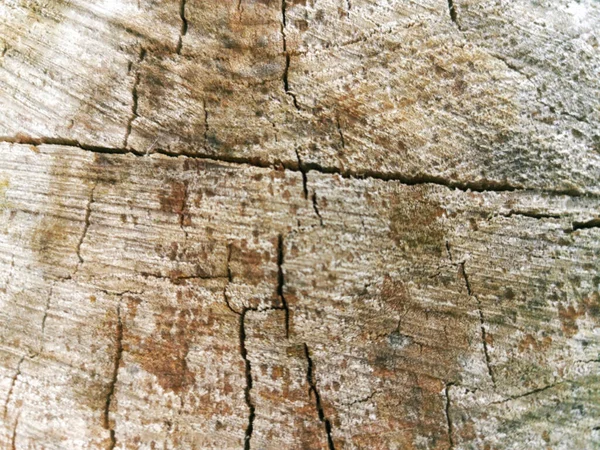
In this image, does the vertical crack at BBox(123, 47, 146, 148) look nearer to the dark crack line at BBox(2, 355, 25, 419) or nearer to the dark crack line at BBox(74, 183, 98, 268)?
the dark crack line at BBox(74, 183, 98, 268)

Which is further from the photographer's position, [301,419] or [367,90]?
[367,90]

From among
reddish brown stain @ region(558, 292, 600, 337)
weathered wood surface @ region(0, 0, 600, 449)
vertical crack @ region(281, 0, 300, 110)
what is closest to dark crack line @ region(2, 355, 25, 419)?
weathered wood surface @ region(0, 0, 600, 449)

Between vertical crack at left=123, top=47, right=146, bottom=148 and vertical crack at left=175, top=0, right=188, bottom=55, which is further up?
vertical crack at left=175, top=0, right=188, bottom=55

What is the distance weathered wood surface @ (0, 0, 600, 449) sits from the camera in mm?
1139

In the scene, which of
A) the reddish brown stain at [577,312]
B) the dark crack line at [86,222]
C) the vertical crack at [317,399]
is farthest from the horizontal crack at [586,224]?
the dark crack line at [86,222]

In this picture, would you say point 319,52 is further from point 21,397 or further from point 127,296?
point 21,397

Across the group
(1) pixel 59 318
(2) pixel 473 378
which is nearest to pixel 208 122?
(1) pixel 59 318

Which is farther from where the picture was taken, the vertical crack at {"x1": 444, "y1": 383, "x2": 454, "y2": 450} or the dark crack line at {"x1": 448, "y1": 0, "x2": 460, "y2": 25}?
the dark crack line at {"x1": 448, "y1": 0, "x2": 460, "y2": 25}

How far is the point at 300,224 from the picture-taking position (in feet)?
3.87

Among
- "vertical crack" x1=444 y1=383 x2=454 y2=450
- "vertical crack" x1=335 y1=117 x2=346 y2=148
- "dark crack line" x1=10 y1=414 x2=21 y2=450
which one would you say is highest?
"vertical crack" x1=335 y1=117 x2=346 y2=148

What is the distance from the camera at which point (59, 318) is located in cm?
119

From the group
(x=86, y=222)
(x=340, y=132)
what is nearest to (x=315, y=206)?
(x=340, y=132)

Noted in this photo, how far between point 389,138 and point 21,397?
103 centimetres

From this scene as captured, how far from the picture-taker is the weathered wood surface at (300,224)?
1139 millimetres
